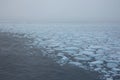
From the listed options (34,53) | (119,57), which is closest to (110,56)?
(119,57)

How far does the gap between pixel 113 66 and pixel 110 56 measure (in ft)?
3.98

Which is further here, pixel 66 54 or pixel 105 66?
pixel 66 54

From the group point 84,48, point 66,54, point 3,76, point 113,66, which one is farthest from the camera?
point 84,48

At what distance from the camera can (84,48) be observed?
8953 millimetres

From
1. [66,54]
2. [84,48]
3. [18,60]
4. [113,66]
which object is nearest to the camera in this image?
[113,66]

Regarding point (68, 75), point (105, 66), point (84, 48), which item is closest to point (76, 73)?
point (68, 75)

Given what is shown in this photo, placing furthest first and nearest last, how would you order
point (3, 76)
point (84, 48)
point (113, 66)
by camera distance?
point (84, 48), point (113, 66), point (3, 76)

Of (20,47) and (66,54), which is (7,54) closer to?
(20,47)

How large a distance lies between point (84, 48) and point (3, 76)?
13.8ft

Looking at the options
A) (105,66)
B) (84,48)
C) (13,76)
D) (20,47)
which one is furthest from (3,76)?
(84,48)

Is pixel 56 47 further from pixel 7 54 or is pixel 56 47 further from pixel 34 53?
pixel 7 54

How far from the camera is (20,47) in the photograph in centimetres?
924

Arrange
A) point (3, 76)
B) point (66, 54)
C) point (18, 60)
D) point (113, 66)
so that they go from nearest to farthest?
point (3, 76) → point (113, 66) → point (18, 60) → point (66, 54)

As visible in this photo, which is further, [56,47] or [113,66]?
[56,47]
